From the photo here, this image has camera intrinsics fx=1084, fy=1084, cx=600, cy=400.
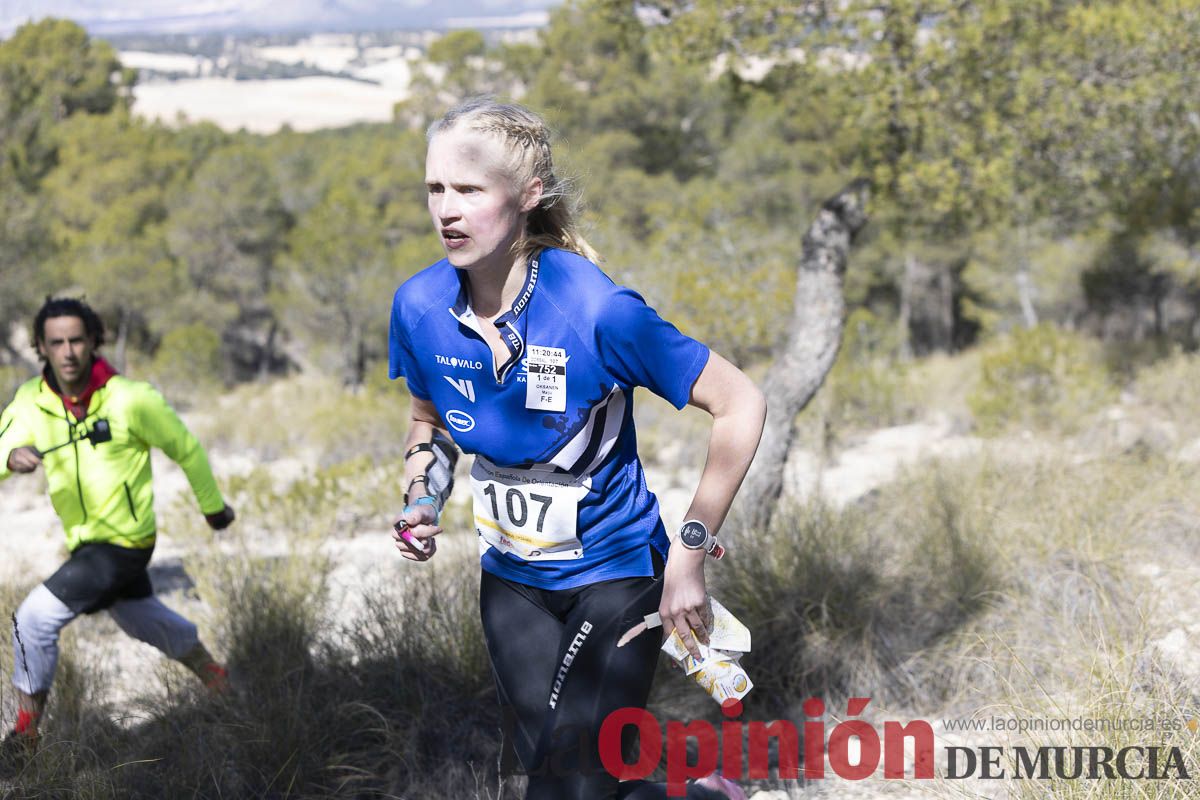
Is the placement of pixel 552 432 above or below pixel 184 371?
below

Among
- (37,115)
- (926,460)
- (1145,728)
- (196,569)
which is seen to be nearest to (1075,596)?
(1145,728)

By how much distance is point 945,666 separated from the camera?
3.91 metres

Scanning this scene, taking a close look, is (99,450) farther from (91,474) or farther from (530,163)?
(530,163)

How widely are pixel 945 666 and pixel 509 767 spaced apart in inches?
76.7

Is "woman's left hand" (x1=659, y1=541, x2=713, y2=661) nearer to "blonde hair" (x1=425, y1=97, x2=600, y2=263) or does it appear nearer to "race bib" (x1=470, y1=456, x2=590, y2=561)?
"race bib" (x1=470, y1=456, x2=590, y2=561)

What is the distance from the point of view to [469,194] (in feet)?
7.39

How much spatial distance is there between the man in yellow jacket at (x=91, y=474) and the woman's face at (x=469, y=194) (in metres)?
2.04

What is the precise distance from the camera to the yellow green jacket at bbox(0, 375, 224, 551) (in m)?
3.78

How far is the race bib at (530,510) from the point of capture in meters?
2.32

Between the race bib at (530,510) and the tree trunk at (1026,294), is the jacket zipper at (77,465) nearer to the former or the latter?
the race bib at (530,510)

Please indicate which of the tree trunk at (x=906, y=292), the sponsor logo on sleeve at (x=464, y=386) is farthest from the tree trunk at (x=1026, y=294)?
the sponsor logo on sleeve at (x=464, y=386)

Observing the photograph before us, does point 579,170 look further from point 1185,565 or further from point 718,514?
point 1185,565

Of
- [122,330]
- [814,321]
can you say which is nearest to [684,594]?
[814,321]

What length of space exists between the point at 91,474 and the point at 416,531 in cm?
192
